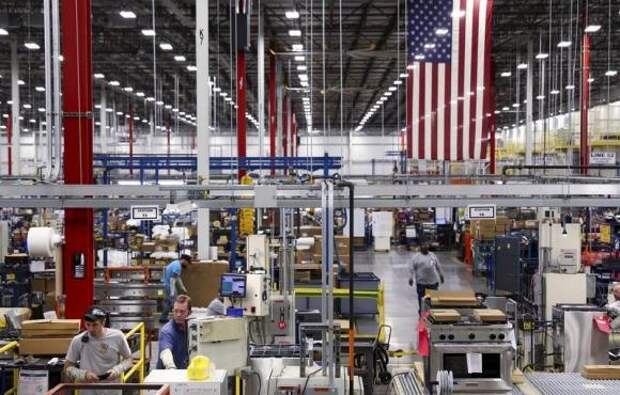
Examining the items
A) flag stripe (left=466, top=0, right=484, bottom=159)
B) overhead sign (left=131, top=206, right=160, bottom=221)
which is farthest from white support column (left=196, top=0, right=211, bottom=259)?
flag stripe (left=466, top=0, right=484, bottom=159)

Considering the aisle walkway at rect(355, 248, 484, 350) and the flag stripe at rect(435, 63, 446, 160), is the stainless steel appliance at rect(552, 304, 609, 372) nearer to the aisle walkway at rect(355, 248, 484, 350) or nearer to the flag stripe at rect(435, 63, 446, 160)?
the aisle walkway at rect(355, 248, 484, 350)

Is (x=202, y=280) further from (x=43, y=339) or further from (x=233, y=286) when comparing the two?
(x=43, y=339)

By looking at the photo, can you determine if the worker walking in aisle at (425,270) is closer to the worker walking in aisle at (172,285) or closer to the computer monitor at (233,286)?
the computer monitor at (233,286)

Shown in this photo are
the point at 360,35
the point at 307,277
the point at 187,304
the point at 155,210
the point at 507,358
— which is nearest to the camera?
the point at 507,358

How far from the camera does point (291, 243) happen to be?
1112cm

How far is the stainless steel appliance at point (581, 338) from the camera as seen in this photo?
746 cm

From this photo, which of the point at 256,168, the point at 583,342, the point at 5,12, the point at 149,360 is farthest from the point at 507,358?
the point at 5,12

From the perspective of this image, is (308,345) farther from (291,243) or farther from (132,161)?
(132,161)

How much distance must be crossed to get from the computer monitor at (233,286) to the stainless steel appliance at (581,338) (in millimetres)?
4415

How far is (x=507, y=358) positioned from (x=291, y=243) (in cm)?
646

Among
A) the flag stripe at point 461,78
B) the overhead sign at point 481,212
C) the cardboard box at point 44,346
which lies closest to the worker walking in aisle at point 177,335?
the cardboard box at point 44,346

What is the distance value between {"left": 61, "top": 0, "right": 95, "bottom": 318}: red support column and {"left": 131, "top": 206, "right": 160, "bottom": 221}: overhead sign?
800 millimetres

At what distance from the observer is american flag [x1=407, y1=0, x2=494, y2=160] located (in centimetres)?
991

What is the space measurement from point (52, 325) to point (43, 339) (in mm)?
175
